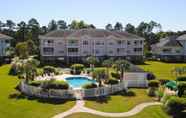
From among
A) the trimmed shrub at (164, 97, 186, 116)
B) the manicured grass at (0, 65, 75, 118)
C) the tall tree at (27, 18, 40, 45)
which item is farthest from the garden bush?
the tall tree at (27, 18, 40, 45)

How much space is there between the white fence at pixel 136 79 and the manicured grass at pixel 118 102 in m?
4.59

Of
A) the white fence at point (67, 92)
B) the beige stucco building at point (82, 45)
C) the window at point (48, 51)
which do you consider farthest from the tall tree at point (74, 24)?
the white fence at point (67, 92)

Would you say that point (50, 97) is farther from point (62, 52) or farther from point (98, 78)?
Result: point (62, 52)

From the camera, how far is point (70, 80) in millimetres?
42781

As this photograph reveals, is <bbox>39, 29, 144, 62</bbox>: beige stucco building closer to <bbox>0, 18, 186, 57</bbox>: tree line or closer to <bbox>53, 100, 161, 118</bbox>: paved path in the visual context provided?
<bbox>0, 18, 186, 57</bbox>: tree line

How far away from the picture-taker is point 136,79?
38688 mm

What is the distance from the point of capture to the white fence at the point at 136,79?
3859cm

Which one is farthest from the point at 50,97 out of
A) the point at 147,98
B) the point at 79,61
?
the point at 79,61

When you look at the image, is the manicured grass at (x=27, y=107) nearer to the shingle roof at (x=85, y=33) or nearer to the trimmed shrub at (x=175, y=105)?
the trimmed shrub at (x=175, y=105)

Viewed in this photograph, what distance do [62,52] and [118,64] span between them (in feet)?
97.0

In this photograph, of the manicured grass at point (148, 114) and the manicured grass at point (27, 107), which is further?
the manicured grass at point (27, 107)

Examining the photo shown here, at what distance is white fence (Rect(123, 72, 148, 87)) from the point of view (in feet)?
127

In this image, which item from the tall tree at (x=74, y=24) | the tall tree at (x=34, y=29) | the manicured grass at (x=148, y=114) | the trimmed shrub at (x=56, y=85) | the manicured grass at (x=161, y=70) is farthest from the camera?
the tall tree at (x=74, y=24)

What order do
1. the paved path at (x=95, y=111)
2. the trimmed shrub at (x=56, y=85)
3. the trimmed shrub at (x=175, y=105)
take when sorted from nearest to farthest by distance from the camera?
the trimmed shrub at (x=175, y=105), the paved path at (x=95, y=111), the trimmed shrub at (x=56, y=85)
